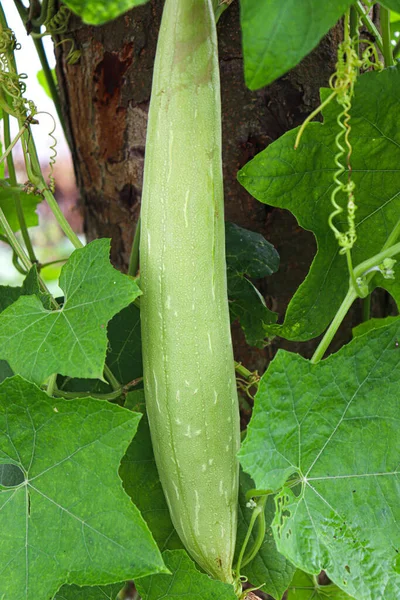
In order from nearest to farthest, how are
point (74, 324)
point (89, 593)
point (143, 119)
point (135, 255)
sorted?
point (74, 324), point (89, 593), point (135, 255), point (143, 119)

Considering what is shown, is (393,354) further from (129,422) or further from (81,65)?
(81,65)

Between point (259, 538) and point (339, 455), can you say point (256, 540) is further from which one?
point (339, 455)

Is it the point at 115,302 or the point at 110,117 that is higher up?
the point at 110,117

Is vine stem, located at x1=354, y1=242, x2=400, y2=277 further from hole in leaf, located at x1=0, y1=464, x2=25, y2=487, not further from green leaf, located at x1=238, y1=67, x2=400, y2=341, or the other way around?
hole in leaf, located at x1=0, y1=464, x2=25, y2=487

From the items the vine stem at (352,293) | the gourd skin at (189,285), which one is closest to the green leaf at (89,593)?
the gourd skin at (189,285)

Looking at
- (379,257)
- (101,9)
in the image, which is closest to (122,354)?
(379,257)

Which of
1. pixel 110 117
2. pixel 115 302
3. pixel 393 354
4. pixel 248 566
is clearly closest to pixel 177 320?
pixel 115 302
